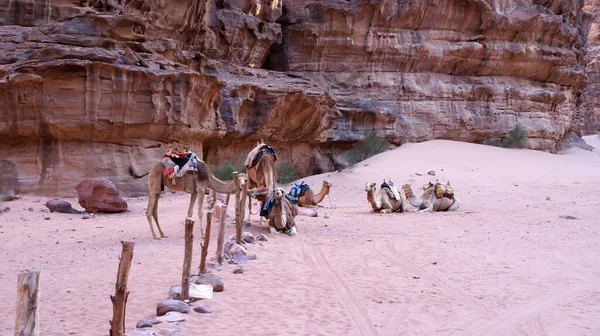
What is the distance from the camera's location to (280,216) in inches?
454

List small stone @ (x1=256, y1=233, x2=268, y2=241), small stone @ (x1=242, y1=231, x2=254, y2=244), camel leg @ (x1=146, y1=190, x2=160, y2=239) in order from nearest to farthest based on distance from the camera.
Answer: small stone @ (x1=242, y1=231, x2=254, y2=244)
small stone @ (x1=256, y1=233, x2=268, y2=241)
camel leg @ (x1=146, y1=190, x2=160, y2=239)

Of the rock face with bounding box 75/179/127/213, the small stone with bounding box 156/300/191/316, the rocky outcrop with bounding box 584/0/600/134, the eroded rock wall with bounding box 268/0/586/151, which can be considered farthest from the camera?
the rocky outcrop with bounding box 584/0/600/134

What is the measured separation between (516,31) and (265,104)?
1606cm

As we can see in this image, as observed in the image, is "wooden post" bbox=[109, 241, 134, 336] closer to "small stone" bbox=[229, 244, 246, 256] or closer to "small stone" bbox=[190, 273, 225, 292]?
"small stone" bbox=[190, 273, 225, 292]

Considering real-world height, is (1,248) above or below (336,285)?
below

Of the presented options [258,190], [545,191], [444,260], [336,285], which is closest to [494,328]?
[336,285]

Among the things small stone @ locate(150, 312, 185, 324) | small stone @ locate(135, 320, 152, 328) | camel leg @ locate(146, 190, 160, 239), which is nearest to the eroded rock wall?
camel leg @ locate(146, 190, 160, 239)

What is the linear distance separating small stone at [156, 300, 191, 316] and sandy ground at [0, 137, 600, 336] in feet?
0.34

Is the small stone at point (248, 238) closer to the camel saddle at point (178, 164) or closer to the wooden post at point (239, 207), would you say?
the wooden post at point (239, 207)

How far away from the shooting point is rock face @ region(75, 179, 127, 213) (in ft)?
50.7

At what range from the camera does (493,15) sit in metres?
30.1

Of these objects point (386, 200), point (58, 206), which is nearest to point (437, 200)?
point (386, 200)

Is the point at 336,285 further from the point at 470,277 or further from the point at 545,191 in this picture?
the point at 545,191

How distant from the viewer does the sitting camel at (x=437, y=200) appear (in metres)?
16.5
